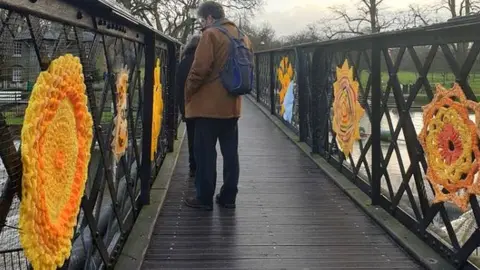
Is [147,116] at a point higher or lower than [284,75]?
lower

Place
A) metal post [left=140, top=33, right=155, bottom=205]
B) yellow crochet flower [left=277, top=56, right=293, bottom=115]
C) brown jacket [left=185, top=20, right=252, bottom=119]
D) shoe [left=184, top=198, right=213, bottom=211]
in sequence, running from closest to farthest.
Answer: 1. brown jacket [left=185, top=20, right=252, bottom=119]
2. metal post [left=140, top=33, right=155, bottom=205]
3. shoe [left=184, top=198, right=213, bottom=211]
4. yellow crochet flower [left=277, top=56, right=293, bottom=115]

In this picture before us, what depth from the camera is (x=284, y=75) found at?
1062 centimetres

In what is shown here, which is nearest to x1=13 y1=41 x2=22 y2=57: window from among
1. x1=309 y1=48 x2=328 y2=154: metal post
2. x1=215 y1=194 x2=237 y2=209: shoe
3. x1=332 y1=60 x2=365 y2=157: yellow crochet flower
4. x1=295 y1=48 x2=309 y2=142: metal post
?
x1=215 y1=194 x2=237 y2=209: shoe

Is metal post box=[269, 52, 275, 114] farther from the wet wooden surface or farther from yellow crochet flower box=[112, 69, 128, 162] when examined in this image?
yellow crochet flower box=[112, 69, 128, 162]

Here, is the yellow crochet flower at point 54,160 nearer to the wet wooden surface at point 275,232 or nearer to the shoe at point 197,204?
the wet wooden surface at point 275,232

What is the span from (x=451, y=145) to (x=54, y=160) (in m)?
2.22

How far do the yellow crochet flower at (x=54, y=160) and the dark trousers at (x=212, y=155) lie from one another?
2199 mm

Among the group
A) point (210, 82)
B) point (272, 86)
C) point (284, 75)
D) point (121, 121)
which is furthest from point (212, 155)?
point (272, 86)

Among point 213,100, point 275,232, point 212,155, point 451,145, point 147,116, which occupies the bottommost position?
point 275,232

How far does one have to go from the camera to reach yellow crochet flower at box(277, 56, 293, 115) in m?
10.1

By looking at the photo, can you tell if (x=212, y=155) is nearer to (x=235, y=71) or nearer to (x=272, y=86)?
(x=235, y=71)

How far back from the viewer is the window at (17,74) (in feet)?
5.73

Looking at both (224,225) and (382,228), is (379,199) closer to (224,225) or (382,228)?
(382,228)

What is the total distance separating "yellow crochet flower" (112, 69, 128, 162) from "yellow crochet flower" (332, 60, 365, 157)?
2423 mm
